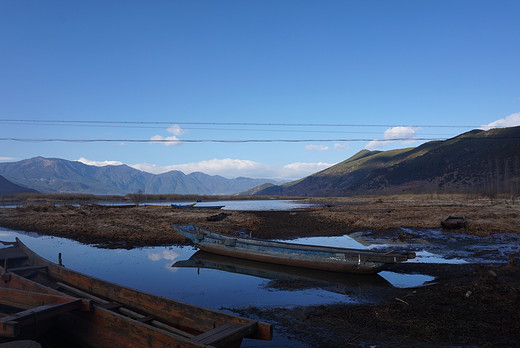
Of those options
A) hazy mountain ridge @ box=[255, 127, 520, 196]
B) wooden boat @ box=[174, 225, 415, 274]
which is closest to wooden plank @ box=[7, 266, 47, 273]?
wooden boat @ box=[174, 225, 415, 274]

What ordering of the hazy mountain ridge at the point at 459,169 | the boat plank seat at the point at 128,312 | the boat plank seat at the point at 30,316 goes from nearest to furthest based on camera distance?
the boat plank seat at the point at 30,316 < the boat plank seat at the point at 128,312 < the hazy mountain ridge at the point at 459,169

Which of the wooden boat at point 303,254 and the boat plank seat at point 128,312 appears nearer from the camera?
the boat plank seat at point 128,312

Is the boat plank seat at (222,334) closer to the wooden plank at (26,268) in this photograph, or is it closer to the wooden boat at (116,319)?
the wooden boat at (116,319)

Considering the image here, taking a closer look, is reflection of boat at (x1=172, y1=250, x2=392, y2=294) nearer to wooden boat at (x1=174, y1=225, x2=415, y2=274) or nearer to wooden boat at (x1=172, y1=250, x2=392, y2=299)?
wooden boat at (x1=172, y1=250, x2=392, y2=299)

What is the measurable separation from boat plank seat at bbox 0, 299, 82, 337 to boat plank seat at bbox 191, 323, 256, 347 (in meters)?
2.95

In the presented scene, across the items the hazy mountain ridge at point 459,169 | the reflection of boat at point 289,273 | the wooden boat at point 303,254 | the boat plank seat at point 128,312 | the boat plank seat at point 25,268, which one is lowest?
the reflection of boat at point 289,273

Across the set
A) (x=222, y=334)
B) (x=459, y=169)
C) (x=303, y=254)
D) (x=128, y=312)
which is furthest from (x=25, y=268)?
(x=459, y=169)

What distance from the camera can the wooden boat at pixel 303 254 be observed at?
12867 millimetres

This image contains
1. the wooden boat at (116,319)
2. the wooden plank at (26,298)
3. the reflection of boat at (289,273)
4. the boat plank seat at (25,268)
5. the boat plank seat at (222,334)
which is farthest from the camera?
the reflection of boat at (289,273)

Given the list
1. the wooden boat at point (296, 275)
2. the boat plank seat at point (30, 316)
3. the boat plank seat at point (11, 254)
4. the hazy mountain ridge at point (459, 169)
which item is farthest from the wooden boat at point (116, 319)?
the hazy mountain ridge at point (459, 169)

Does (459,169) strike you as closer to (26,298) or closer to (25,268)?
(25,268)

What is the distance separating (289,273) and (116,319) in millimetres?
9274

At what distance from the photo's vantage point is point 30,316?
618 centimetres

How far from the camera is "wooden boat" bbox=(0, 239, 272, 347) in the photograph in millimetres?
5469
